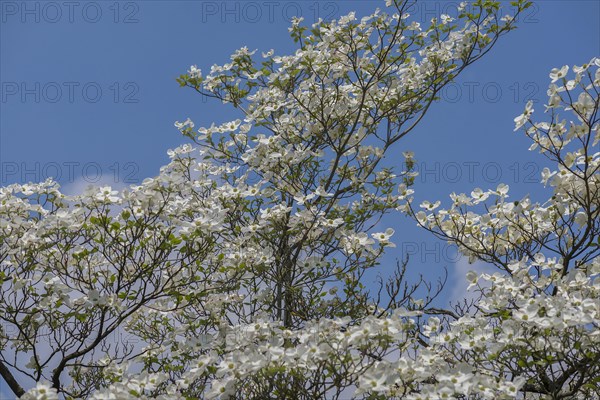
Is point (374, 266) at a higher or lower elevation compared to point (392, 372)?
higher

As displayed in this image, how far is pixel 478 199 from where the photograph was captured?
611 cm

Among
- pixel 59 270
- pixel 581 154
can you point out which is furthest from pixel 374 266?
pixel 59 270

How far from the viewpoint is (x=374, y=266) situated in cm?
632

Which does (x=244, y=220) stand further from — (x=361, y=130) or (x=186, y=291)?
(x=361, y=130)

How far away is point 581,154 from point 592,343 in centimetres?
169

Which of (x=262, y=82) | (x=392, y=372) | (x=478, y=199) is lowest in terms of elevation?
(x=392, y=372)

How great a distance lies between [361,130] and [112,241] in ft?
8.61

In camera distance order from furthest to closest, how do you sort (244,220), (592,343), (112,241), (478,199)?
(244,220) < (478,199) < (112,241) < (592,343)

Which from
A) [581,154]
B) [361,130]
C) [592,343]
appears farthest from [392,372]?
[361,130]

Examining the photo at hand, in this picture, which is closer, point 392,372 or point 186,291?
point 392,372

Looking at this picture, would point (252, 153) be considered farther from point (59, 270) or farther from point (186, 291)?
point (59, 270)

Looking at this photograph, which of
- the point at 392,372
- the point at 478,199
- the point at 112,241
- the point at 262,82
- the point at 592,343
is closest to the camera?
the point at 392,372

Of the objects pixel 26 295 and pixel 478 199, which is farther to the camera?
pixel 478 199

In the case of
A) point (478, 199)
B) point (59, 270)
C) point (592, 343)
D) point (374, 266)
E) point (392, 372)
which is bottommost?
point (392, 372)
